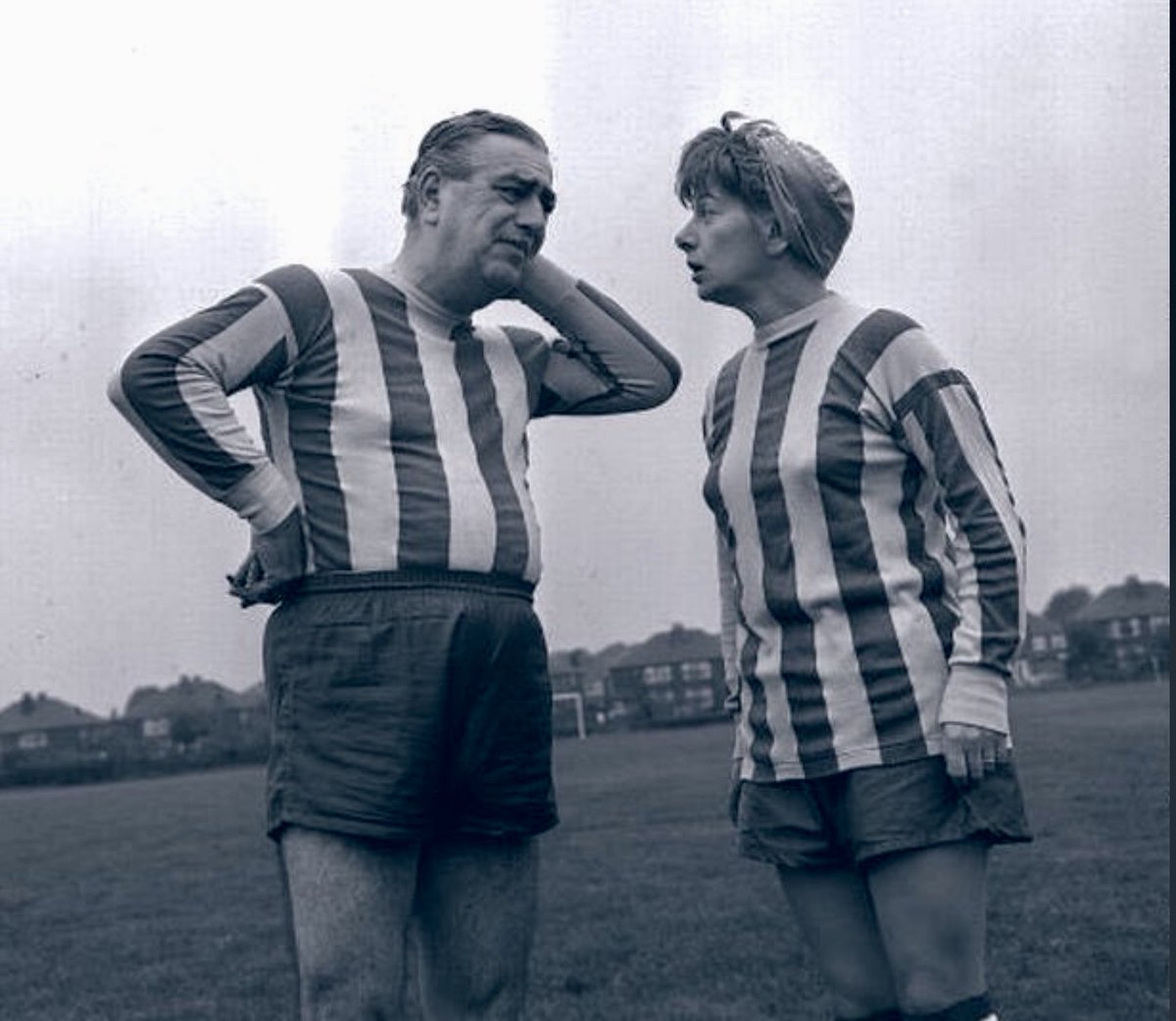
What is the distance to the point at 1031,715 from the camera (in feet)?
117

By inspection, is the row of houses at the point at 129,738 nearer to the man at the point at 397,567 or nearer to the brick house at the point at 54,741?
the brick house at the point at 54,741

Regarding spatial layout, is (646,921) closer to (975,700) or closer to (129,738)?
(975,700)

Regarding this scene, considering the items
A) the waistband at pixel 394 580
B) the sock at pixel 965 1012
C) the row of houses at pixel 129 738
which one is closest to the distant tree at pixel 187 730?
the row of houses at pixel 129 738

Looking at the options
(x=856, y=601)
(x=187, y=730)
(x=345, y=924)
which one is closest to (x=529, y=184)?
(x=856, y=601)

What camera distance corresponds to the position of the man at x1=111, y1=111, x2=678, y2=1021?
2619 mm

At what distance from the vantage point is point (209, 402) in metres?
2.65

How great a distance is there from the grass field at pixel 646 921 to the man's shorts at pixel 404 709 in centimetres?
327

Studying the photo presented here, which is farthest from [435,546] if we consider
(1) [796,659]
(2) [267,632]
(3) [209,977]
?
(3) [209,977]

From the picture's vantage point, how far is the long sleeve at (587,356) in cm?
318

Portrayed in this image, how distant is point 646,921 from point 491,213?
20.4 feet

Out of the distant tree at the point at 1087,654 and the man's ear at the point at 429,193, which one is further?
the distant tree at the point at 1087,654

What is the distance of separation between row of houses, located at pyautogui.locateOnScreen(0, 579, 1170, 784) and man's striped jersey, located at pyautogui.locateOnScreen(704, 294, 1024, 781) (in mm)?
51276

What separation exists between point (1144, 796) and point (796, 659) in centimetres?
1151

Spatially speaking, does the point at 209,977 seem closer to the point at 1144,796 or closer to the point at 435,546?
the point at 435,546
